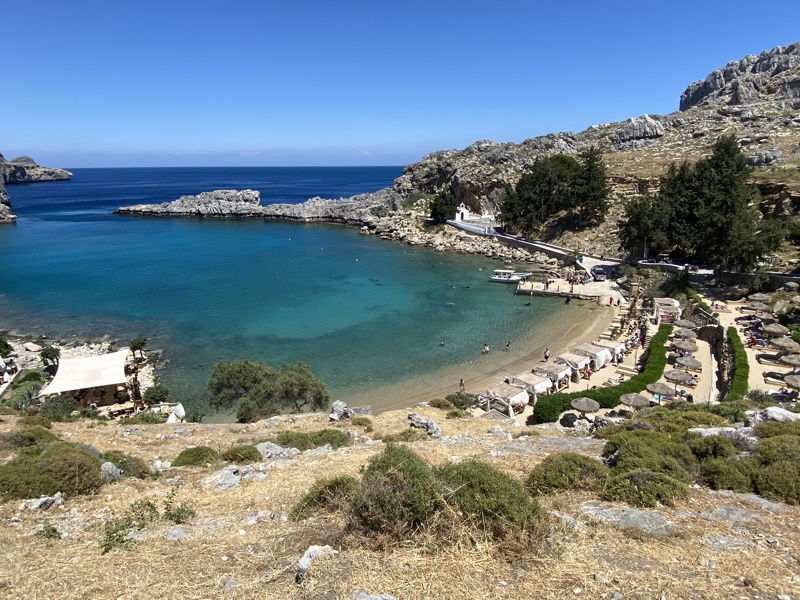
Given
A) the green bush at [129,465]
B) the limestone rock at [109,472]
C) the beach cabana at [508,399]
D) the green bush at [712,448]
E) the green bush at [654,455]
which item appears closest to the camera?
the green bush at [654,455]

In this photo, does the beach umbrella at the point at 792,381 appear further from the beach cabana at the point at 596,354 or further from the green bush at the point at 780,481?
the green bush at the point at 780,481

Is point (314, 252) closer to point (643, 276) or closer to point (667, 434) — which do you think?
point (643, 276)

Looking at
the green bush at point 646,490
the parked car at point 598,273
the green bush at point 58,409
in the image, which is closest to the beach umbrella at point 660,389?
the green bush at point 646,490

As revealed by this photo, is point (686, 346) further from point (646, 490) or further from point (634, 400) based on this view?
point (646, 490)

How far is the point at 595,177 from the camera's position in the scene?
53188 mm

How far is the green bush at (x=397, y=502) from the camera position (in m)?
6.42

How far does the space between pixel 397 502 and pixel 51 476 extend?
7118 millimetres

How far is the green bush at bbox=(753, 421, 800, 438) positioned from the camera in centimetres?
980

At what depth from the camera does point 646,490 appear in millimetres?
7785

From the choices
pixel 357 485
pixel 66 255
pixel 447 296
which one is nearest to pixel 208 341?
pixel 447 296

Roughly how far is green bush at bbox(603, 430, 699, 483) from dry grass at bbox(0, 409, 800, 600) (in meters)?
0.58

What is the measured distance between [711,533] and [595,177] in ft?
174

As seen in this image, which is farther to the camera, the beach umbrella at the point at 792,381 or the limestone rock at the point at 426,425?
the beach umbrella at the point at 792,381

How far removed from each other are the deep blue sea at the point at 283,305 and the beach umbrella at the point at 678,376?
9.69m
